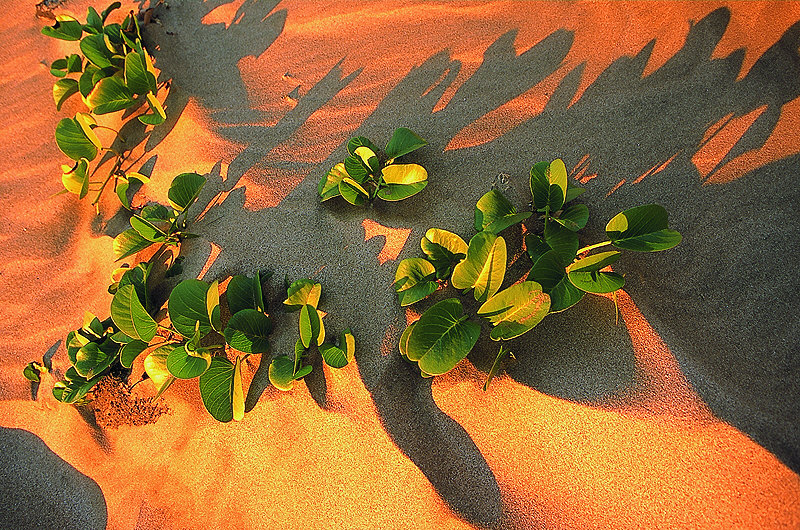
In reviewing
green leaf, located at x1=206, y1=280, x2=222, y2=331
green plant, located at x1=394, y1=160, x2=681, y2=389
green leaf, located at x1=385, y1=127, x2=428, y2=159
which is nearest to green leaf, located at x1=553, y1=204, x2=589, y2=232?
green plant, located at x1=394, y1=160, x2=681, y2=389

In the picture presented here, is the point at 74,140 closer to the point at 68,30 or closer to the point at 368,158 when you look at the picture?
the point at 68,30

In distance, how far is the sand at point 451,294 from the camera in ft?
4.88

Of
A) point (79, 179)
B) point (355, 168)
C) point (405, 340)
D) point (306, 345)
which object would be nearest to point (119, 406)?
point (306, 345)

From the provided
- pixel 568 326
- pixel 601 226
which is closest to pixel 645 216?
pixel 601 226

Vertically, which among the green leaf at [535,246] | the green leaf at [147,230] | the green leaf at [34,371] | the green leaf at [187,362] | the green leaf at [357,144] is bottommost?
the green leaf at [34,371]

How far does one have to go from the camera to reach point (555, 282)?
A: 153 cm

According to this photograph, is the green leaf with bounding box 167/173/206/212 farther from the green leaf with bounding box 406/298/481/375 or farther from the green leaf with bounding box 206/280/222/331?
the green leaf with bounding box 406/298/481/375

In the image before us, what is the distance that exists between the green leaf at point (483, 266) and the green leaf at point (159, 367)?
105 centimetres

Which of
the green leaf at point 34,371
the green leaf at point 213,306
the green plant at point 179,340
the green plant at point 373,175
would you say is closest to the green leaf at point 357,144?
the green plant at point 373,175

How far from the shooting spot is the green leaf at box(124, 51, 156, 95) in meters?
2.14

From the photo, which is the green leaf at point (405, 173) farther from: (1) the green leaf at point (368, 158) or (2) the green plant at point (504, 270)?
(2) the green plant at point (504, 270)

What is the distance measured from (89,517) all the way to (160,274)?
3.01 ft

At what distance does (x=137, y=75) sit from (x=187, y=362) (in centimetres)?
135

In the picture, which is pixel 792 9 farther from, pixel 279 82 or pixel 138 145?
pixel 138 145
